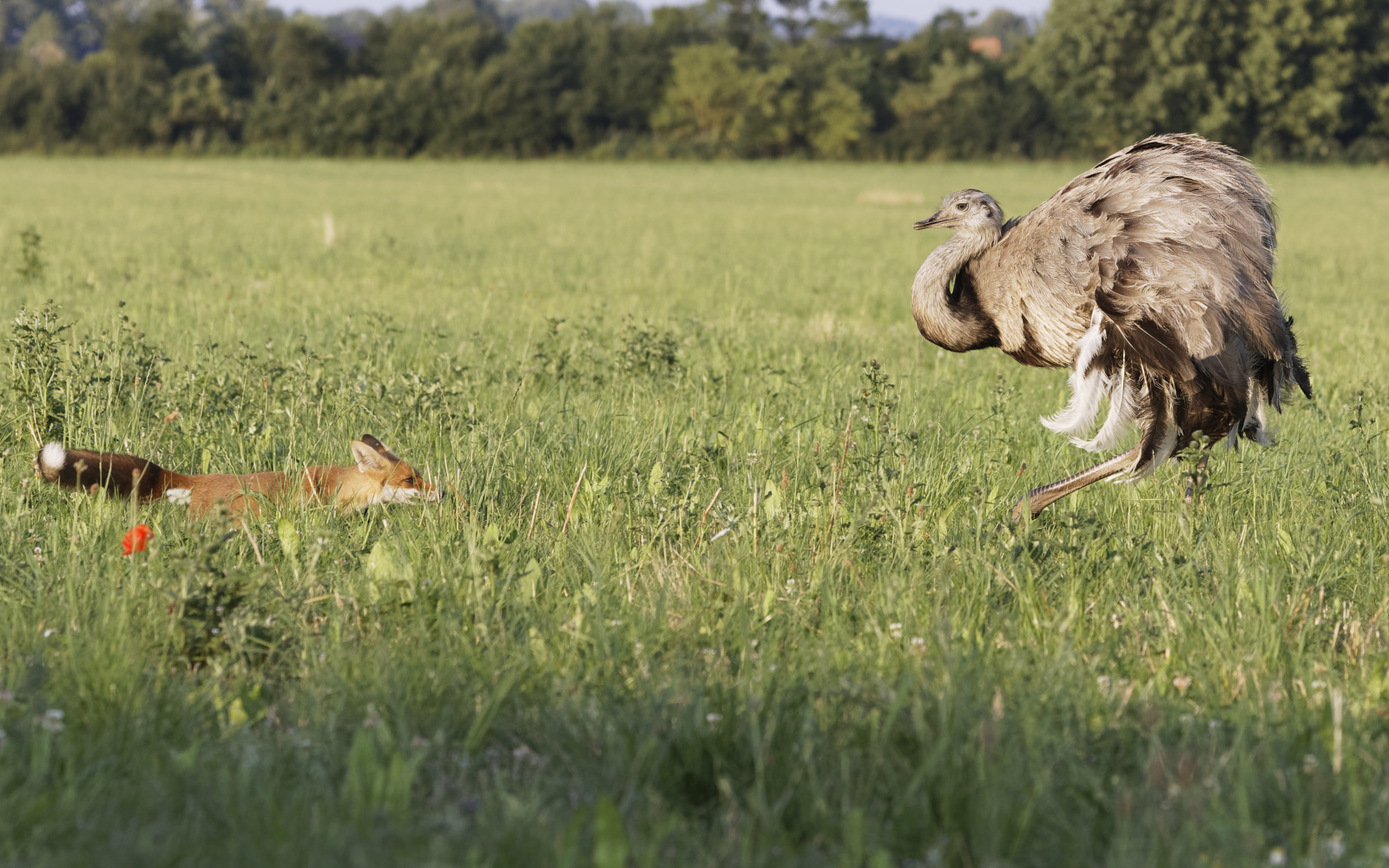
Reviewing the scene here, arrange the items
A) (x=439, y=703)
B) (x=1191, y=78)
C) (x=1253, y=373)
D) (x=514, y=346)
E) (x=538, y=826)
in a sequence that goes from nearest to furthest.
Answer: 1. (x=538, y=826)
2. (x=439, y=703)
3. (x=1253, y=373)
4. (x=514, y=346)
5. (x=1191, y=78)

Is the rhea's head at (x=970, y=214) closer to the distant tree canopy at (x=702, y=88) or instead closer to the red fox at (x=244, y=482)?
the red fox at (x=244, y=482)

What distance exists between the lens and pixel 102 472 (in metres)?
3.81

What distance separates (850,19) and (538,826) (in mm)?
87197

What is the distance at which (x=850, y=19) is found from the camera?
82438 millimetres

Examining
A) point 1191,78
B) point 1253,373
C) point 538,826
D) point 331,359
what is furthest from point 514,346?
point 1191,78

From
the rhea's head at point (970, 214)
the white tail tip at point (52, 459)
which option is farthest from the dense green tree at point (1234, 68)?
the white tail tip at point (52, 459)

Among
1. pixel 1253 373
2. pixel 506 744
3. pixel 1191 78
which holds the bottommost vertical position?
pixel 506 744

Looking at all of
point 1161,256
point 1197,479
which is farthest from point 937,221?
point 1197,479

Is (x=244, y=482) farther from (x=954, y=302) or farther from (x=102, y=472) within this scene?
(x=954, y=302)

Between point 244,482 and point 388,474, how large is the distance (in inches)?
19.6

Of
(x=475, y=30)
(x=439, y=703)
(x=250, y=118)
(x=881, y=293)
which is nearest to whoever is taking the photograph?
(x=439, y=703)

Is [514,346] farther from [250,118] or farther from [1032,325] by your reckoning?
[250,118]

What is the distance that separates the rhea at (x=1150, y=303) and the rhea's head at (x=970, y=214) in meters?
0.17

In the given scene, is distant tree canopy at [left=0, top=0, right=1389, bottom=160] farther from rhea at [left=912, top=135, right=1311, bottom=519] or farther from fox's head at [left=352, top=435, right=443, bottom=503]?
fox's head at [left=352, top=435, right=443, bottom=503]
